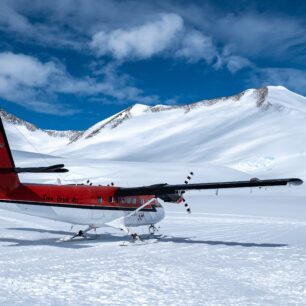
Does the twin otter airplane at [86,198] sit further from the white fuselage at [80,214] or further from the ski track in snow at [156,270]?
the ski track in snow at [156,270]

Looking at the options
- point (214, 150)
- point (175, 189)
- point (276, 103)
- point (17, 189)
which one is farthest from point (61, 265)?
point (276, 103)

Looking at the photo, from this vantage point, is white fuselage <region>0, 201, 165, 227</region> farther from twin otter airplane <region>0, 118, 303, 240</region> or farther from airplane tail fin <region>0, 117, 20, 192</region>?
airplane tail fin <region>0, 117, 20, 192</region>

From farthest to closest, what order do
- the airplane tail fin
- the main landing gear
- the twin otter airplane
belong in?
the main landing gear
the twin otter airplane
the airplane tail fin

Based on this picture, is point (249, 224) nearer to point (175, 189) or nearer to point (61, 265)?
point (175, 189)

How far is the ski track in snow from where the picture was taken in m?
9.16

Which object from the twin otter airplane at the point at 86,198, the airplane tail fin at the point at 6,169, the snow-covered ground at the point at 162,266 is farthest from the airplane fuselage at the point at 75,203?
the snow-covered ground at the point at 162,266

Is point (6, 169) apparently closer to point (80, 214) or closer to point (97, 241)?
point (80, 214)

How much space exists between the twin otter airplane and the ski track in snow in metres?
1.03

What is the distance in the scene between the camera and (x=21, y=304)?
8445 millimetres

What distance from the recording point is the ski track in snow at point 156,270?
9.16m

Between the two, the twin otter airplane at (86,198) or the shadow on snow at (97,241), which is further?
the shadow on snow at (97,241)

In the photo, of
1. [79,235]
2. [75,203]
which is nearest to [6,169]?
[75,203]

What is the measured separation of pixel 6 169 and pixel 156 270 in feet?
23.0

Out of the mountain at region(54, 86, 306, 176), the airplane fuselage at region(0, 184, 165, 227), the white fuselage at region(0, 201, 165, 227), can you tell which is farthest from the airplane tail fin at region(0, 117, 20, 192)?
the mountain at region(54, 86, 306, 176)
